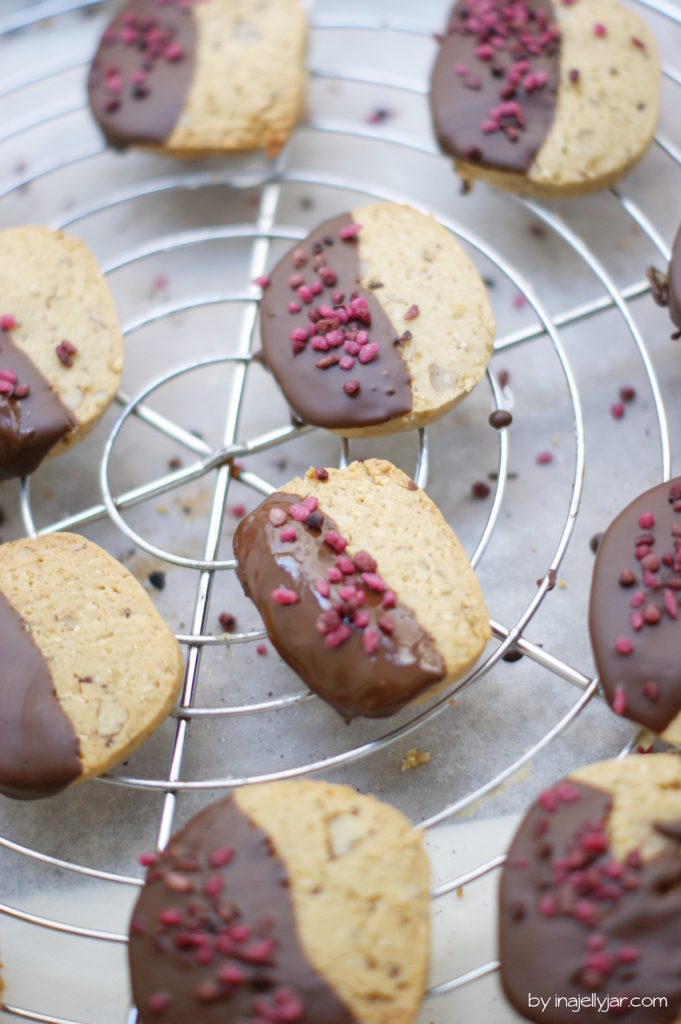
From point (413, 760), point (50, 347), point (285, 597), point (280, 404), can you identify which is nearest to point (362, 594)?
point (285, 597)

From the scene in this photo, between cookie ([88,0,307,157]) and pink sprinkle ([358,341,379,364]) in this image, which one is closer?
pink sprinkle ([358,341,379,364])

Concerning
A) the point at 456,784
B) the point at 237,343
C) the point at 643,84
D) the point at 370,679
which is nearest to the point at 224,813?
the point at 370,679

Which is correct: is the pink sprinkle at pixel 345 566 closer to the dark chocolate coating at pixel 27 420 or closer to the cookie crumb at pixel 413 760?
the cookie crumb at pixel 413 760

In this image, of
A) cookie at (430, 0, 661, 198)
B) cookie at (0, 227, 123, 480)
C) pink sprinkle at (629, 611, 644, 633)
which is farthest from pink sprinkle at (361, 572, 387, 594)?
cookie at (430, 0, 661, 198)

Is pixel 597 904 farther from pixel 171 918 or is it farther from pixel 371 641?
pixel 171 918

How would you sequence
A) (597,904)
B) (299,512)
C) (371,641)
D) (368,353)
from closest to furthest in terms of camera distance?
(597,904) → (371,641) → (299,512) → (368,353)

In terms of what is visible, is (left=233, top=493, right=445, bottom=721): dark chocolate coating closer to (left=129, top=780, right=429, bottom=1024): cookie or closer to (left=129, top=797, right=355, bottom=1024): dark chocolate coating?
(left=129, top=780, right=429, bottom=1024): cookie

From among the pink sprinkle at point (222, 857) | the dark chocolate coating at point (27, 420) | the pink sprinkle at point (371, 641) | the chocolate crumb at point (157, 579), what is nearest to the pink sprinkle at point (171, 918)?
the pink sprinkle at point (222, 857)

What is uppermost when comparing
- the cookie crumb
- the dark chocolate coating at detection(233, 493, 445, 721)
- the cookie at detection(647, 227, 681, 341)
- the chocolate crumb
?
the cookie at detection(647, 227, 681, 341)
